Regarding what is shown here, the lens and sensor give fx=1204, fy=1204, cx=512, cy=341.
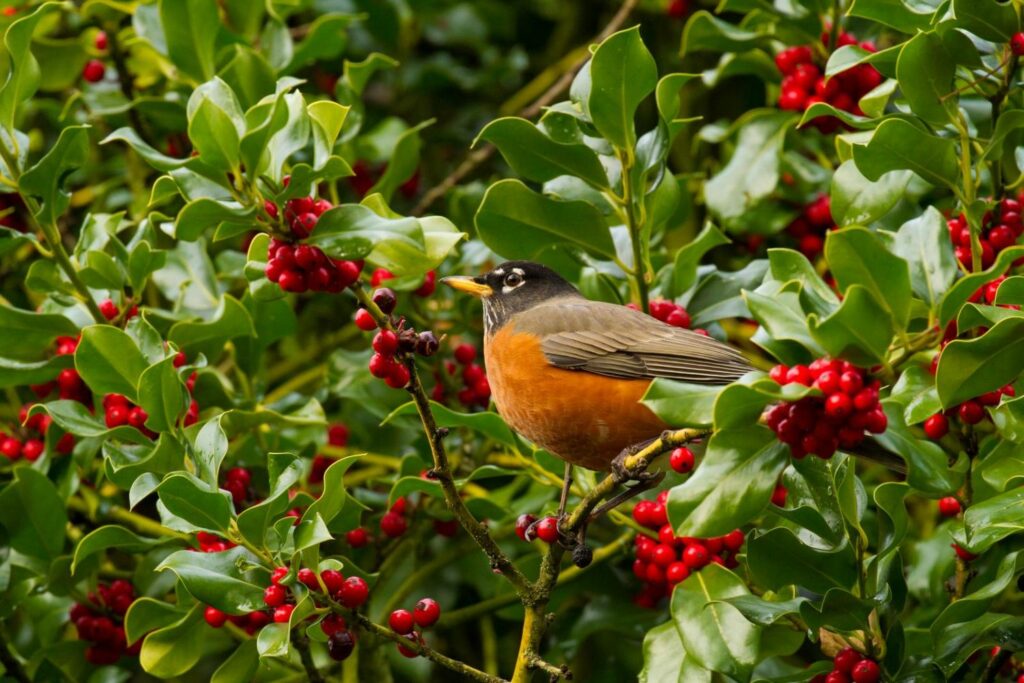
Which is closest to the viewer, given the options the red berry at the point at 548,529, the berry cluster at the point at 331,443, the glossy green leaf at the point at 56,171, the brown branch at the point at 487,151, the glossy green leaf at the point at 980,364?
the glossy green leaf at the point at 980,364

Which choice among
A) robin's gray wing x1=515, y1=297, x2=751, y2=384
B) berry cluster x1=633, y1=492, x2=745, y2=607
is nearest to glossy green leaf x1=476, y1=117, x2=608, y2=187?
robin's gray wing x1=515, y1=297, x2=751, y2=384

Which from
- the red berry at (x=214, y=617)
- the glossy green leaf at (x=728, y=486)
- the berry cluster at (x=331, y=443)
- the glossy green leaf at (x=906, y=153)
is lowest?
the berry cluster at (x=331, y=443)

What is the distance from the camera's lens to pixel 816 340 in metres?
1.78

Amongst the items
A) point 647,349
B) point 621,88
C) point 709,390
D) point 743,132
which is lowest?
point 647,349

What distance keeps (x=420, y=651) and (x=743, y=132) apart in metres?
1.90

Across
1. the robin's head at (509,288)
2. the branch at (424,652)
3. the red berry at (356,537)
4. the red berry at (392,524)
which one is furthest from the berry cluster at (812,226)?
the branch at (424,652)

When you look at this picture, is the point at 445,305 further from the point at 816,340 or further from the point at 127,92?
the point at 816,340

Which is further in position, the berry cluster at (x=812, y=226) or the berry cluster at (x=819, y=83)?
the berry cluster at (x=812, y=226)

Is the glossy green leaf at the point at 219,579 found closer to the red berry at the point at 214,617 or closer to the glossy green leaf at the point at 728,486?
the red berry at the point at 214,617

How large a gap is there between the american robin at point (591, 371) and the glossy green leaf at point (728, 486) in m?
0.93

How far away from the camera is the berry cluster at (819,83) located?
3240 millimetres

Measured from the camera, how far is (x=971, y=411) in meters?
2.24

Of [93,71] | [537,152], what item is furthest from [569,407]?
[93,71]

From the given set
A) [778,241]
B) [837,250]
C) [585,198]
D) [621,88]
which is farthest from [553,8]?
[837,250]
